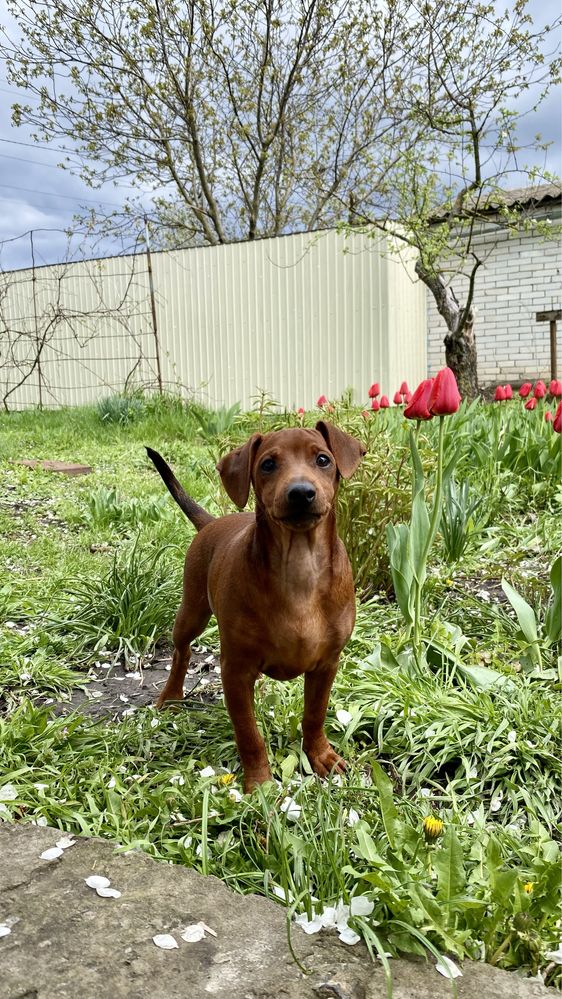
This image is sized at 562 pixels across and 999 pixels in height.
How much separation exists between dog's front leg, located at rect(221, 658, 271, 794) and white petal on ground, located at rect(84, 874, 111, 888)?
0.51 metres

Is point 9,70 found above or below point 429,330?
above

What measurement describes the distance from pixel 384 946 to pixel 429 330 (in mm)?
10856

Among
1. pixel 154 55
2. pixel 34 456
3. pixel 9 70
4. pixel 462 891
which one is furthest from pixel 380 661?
pixel 9 70

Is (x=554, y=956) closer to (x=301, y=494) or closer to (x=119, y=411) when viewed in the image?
(x=301, y=494)

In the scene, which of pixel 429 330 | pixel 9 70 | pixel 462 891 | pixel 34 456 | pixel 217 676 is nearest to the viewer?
pixel 462 891

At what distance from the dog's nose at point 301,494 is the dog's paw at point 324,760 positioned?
2.68 ft

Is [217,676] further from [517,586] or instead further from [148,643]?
[517,586]

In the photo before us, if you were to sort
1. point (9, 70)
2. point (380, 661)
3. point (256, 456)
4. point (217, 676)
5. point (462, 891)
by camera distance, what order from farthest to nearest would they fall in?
point (9, 70)
point (217, 676)
point (380, 661)
point (256, 456)
point (462, 891)

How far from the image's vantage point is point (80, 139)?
42.1ft

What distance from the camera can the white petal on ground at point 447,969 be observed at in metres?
1.22

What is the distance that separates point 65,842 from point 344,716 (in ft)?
3.05

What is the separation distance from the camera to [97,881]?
56.9 inches

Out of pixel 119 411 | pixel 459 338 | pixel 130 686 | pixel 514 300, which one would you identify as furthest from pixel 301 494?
pixel 514 300

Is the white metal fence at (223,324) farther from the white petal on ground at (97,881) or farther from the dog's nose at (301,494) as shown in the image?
the white petal on ground at (97,881)
